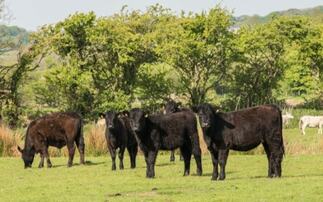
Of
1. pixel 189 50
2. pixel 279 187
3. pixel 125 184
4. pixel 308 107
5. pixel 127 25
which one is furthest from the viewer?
pixel 308 107

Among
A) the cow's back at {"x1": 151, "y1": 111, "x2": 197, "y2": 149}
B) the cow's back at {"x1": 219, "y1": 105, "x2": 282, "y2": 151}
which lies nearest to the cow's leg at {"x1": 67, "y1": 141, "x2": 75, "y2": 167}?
the cow's back at {"x1": 151, "y1": 111, "x2": 197, "y2": 149}

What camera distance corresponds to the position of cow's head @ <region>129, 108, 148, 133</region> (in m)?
18.3

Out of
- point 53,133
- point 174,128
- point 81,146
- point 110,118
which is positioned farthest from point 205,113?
point 53,133

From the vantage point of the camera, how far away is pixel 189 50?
55.5 meters

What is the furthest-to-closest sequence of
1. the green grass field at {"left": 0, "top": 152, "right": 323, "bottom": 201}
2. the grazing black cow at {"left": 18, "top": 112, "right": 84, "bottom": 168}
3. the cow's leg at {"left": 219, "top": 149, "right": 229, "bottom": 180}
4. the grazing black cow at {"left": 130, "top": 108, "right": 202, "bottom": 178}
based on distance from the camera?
the grazing black cow at {"left": 18, "top": 112, "right": 84, "bottom": 168} < the grazing black cow at {"left": 130, "top": 108, "right": 202, "bottom": 178} < the cow's leg at {"left": 219, "top": 149, "right": 229, "bottom": 180} < the green grass field at {"left": 0, "top": 152, "right": 323, "bottom": 201}

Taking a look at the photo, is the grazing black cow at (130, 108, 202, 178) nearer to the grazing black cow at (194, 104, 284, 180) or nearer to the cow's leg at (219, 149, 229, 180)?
the grazing black cow at (194, 104, 284, 180)

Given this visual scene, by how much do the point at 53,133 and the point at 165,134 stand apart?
18.6ft

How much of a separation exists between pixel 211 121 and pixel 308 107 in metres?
48.9

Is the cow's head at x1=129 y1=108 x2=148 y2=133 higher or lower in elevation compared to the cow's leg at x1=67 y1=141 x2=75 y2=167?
higher

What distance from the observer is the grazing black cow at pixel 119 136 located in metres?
21.0

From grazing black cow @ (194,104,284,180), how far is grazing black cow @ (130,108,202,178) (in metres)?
1.39

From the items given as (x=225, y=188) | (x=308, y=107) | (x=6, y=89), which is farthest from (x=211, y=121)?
(x=308, y=107)

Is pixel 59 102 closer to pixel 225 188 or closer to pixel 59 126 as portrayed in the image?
pixel 59 126

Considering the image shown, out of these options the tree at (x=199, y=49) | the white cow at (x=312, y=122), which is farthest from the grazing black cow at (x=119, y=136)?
the tree at (x=199, y=49)
